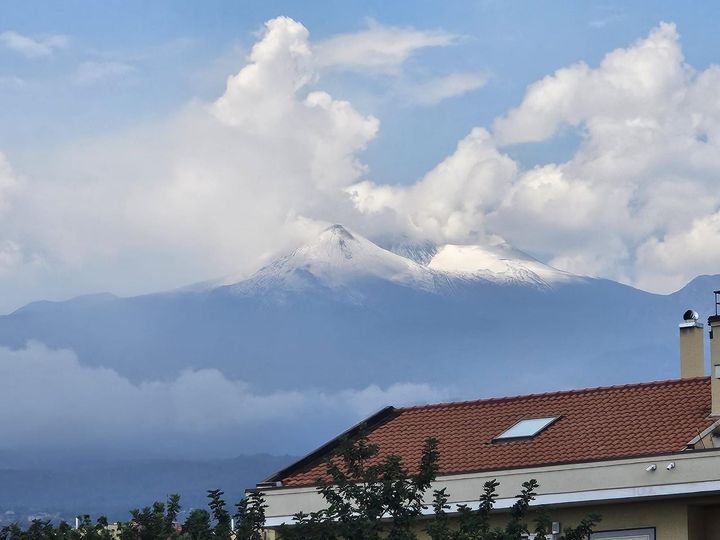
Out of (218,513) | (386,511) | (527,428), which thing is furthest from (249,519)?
(527,428)

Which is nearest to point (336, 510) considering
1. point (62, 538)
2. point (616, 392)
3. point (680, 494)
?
point (62, 538)

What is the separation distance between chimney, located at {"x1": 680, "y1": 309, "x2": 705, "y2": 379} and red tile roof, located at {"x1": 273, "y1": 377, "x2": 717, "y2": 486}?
77.2 inches

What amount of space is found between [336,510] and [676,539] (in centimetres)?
892

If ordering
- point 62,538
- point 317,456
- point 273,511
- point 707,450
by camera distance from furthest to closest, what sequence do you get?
point 317,456 → point 273,511 → point 707,450 → point 62,538

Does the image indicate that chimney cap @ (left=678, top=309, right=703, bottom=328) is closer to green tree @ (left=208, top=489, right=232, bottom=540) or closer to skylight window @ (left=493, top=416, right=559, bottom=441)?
skylight window @ (left=493, top=416, right=559, bottom=441)

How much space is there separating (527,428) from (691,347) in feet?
15.6

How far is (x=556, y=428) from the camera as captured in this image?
127 feet

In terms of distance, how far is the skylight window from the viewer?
38.8m

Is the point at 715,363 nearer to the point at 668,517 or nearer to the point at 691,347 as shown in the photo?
the point at 668,517

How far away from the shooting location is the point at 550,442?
124ft

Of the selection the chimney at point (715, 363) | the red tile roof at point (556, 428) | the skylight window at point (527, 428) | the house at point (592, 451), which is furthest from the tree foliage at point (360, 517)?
the skylight window at point (527, 428)

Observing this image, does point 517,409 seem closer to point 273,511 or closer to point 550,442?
point 550,442

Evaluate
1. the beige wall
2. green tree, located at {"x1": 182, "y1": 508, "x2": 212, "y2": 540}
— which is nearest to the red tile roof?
the beige wall

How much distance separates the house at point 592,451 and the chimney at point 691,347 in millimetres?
22
